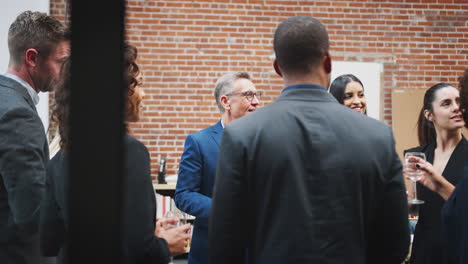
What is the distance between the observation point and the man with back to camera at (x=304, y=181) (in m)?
1.28

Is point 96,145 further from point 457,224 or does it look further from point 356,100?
point 356,100

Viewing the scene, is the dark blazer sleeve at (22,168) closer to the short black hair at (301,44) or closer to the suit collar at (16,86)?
the suit collar at (16,86)

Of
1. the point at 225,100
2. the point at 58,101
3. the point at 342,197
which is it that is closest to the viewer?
the point at 342,197

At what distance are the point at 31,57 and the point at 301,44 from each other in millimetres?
1019

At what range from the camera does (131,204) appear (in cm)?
126

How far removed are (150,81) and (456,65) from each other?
12.9 feet

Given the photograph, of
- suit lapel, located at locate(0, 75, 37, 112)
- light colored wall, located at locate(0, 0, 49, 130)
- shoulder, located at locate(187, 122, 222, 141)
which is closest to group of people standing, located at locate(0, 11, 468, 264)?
suit lapel, located at locate(0, 75, 37, 112)

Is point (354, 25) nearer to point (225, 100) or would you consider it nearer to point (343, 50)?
point (343, 50)

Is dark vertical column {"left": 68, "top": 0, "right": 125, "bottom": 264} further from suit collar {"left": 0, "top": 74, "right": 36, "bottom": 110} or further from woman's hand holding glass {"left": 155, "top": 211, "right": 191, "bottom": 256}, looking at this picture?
suit collar {"left": 0, "top": 74, "right": 36, "bottom": 110}

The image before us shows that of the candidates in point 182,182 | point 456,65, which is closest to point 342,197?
point 182,182

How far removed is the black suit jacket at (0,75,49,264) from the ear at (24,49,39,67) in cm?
16

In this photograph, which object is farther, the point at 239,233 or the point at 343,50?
the point at 343,50

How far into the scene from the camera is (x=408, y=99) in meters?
6.24

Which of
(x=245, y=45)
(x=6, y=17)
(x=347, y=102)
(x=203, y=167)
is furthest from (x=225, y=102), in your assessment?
(x=245, y=45)
